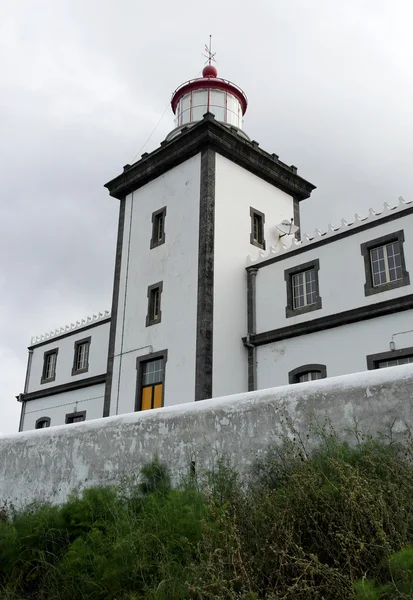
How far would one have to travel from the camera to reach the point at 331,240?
46.6 feet

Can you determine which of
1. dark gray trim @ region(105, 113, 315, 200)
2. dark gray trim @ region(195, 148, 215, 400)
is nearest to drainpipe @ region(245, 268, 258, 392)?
dark gray trim @ region(195, 148, 215, 400)

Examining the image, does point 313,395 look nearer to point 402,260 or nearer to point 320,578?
point 320,578

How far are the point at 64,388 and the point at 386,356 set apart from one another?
13619 millimetres

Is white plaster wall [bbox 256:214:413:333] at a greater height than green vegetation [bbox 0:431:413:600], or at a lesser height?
greater

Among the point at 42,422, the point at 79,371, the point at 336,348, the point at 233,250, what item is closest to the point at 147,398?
the point at 233,250

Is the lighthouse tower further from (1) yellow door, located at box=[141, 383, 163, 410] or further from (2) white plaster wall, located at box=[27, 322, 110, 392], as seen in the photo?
(2) white plaster wall, located at box=[27, 322, 110, 392]

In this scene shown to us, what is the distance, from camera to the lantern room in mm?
19969

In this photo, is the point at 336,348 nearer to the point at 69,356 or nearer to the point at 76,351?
the point at 76,351

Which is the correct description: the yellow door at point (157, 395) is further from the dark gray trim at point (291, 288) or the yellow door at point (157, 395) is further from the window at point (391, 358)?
the window at point (391, 358)

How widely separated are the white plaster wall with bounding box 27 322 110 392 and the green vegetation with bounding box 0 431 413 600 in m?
14.2

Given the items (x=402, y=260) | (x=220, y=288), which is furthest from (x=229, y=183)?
(x=402, y=260)

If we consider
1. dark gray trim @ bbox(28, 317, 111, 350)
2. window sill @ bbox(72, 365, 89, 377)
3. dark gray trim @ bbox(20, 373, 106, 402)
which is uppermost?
dark gray trim @ bbox(28, 317, 111, 350)

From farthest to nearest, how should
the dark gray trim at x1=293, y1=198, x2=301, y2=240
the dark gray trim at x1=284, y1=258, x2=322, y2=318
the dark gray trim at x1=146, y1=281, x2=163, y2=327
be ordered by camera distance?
the dark gray trim at x1=293, y1=198, x2=301, y2=240, the dark gray trim at x1=146, y1=281, x2=163, y2=327, the dark gray trim at x1=284, y1=258, x2=322, y2=318

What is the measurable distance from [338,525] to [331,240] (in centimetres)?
1087
